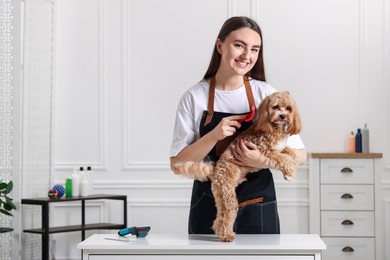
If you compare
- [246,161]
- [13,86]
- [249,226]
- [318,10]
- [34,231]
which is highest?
[318,10]

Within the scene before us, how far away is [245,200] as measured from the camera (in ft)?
8.68

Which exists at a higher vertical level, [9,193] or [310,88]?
[310,88]

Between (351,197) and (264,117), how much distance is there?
9.68 ft

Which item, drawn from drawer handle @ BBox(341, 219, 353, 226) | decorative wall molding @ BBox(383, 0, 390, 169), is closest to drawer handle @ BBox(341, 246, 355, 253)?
drawer handle @ BBox(341, 219, 353, 226)

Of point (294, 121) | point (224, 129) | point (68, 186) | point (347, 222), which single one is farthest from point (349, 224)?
point (224, 129)

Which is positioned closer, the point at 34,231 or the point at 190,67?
the point at 34,231

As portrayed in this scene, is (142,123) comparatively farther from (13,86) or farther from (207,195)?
(207,195)

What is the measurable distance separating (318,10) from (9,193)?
2.92m

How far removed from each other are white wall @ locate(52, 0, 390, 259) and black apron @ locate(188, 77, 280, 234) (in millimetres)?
2883

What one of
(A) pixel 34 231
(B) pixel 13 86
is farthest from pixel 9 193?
(B) pixel 13 86

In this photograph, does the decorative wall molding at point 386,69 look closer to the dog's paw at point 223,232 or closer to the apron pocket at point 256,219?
the apron pocket at point 256,219

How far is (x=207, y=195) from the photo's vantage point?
8.80 ft

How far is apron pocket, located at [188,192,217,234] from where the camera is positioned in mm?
2686

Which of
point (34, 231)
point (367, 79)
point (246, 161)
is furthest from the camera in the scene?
point (367, 79)
